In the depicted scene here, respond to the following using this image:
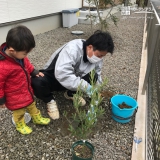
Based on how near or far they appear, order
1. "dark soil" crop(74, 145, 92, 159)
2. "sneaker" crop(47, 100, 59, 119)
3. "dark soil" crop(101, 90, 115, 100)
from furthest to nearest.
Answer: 1. "dark soil" crop(101, 90, 115, 100)
2. "sneaker" crop(47, 100, 59, 119)
3. "dark soil" crop(74, 145, 92, 159)

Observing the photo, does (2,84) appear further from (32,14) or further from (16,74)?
(32,14)

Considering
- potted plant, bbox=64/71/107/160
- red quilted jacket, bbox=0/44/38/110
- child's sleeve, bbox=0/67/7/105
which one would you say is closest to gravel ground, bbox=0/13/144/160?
potted plant, bbox=64/71/107/160

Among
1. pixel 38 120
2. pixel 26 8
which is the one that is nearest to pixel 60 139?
pixel 38 120

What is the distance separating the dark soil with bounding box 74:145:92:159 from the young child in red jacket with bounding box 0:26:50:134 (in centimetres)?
56

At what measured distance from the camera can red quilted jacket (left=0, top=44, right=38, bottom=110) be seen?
1509 mm

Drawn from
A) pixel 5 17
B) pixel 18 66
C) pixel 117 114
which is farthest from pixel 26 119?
pixel 5 17

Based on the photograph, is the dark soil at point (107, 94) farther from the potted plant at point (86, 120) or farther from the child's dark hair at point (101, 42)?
the potted plant at point (86, 120)

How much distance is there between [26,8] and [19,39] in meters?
3.96

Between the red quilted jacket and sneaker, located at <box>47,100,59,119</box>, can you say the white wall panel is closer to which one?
sneaker, located at <box>47,100,59,119</box>

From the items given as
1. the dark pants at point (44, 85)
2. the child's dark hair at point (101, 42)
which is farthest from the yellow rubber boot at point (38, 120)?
the child's dark hair at point (101, 42)

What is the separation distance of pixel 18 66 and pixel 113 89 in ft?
5.52

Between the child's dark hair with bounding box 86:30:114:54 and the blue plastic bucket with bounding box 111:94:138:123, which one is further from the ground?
the child's dark hair with bounding box 86:30:114:54

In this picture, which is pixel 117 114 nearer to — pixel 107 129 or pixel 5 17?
pixel 107 129

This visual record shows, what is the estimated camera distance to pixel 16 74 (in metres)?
1.60
